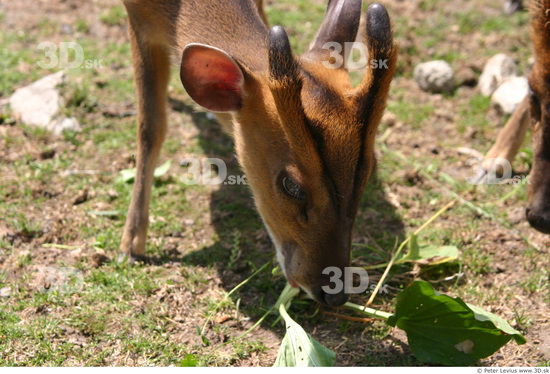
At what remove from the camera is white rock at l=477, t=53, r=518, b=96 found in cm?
695

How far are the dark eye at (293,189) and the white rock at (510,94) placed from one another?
367 cm

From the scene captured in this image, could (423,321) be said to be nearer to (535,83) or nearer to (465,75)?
(535,83)

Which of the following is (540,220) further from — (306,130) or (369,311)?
(306,130)

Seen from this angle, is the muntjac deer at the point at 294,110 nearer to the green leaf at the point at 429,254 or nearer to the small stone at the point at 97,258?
the small stone at the point at 97,258

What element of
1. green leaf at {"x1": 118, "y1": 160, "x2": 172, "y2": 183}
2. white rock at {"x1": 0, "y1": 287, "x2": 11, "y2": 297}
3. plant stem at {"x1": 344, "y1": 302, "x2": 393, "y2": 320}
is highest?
plant stem at {"x1": 344, "y1": 302, "x2": 393, "y2": 320}

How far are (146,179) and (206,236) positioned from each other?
2.29 ft

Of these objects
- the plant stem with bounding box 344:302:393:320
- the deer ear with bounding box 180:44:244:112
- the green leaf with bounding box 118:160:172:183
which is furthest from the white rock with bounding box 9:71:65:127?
the plant stem with bounding box 344:302:393:320

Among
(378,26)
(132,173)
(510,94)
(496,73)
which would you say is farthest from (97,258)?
(496,73)

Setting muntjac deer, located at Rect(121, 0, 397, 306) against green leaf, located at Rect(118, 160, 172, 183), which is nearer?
muntjac deer, located at Rect(121, 0, 397, 306)

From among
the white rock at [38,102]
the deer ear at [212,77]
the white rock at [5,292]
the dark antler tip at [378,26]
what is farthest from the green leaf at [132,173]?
the dark antler tip at [378,26]

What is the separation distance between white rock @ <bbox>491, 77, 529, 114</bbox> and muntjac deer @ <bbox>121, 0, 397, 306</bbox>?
2.90 metres

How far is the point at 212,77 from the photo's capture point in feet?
13.2

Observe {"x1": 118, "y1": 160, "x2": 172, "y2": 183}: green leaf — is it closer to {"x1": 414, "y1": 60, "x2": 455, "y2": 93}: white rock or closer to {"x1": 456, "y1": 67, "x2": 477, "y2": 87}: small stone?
{"x1": 414, "y1": 60, "x2": 455, "y2": 93}: white rock

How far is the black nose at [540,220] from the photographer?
15.3ft
